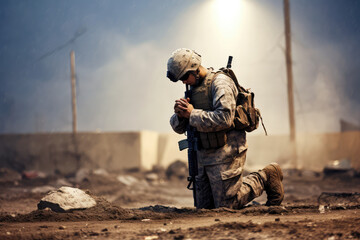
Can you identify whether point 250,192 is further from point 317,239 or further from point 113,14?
point 113,14

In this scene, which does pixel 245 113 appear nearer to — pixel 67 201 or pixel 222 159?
pixel 222 159

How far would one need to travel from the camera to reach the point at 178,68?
4266 mm

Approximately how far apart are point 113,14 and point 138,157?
10616mm

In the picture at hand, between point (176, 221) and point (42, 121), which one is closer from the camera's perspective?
point (176, 221)

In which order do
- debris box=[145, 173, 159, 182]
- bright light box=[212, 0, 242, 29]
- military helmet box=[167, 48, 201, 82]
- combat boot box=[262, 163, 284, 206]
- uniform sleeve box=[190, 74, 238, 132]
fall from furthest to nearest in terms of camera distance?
bright light box=[212, 0, 242, 29] < debris box=[145, 173, 159, 182] < combat boot box=[262, 163, 284, 206] < military helmet box=[167, 48, 201, 82] < uniform sleeve box=[190, 74, 238, 132]

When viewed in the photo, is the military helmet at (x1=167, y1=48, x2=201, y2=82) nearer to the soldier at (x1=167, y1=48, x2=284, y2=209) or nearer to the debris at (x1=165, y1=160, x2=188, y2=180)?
the soldier at (x1=167, y1=48, x2=284, y2=209)

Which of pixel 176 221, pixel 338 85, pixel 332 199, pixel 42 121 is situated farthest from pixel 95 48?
pixel 176 221

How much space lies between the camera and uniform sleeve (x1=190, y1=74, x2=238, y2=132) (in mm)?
3979

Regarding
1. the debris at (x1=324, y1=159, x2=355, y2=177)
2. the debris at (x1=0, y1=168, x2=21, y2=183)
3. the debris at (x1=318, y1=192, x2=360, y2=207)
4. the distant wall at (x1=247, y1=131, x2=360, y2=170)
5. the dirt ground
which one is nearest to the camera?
the dirt ground

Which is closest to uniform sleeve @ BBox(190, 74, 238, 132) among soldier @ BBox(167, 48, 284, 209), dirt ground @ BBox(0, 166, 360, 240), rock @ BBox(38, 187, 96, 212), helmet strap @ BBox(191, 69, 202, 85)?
soldier @ BBox(167, 48, 284, 209)

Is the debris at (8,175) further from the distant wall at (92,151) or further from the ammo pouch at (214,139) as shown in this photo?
the ammo pouch at (214,139)

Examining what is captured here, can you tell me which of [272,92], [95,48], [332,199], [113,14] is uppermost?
[113,14]

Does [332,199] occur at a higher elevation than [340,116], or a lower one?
lower

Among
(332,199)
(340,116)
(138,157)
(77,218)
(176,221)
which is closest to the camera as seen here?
(176,221)
